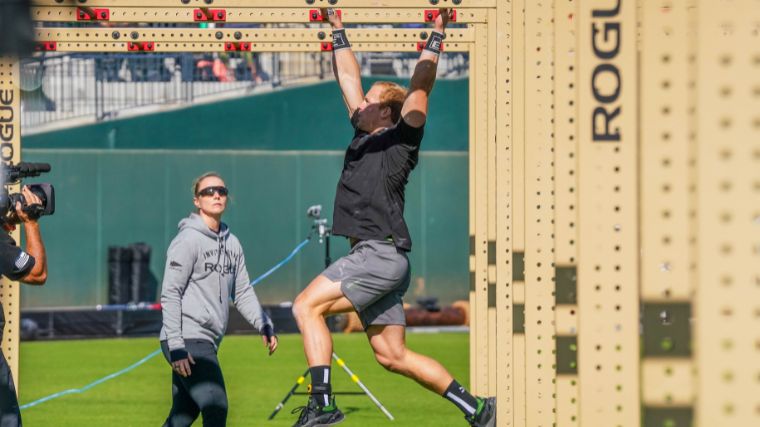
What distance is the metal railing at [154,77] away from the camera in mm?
29359

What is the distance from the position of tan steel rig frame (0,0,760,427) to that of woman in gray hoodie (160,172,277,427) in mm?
1430

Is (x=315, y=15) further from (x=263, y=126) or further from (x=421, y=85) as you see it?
(x=263, y=126)

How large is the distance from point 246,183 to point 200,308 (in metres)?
19.7

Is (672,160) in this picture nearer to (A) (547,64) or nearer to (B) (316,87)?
Answer: (A) (547,64)

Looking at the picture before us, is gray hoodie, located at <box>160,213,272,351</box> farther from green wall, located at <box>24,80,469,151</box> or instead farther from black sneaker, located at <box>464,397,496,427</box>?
green wall, located at <box>24,80,469,151</box>

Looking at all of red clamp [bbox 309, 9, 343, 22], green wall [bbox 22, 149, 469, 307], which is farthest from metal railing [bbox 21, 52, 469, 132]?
red clamp [bbox 309, 9, 343, 22]

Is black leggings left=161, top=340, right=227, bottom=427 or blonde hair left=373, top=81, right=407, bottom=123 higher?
blonde hair left=373, top=81, right=407, bottom=123

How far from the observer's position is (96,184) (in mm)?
28219

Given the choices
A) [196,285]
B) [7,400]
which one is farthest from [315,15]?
[7,400]

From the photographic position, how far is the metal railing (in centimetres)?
2936

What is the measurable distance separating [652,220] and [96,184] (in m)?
24.4

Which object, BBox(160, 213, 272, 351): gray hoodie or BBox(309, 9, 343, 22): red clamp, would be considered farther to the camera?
BBox(309, 9, 343, 22): red clamp

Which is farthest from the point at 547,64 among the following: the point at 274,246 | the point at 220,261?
the point at 274,246

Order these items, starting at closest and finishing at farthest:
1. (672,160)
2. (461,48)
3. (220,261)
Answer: (672,160) < (220,261) < (461,48)
